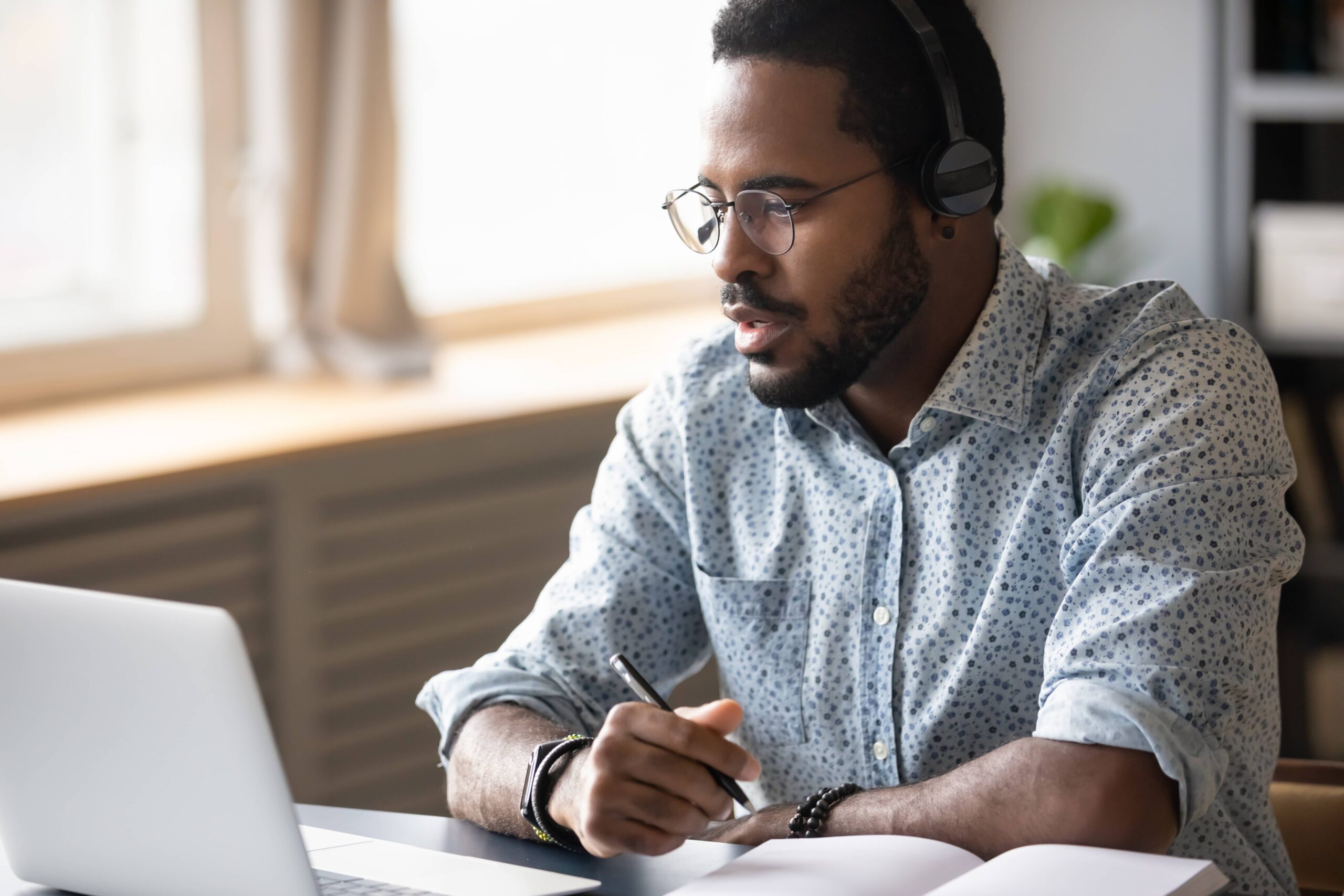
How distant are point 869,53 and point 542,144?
71.6 inches

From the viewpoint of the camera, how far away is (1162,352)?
1.27 m

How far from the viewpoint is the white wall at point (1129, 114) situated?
320 cm

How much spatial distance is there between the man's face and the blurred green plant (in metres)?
1.80

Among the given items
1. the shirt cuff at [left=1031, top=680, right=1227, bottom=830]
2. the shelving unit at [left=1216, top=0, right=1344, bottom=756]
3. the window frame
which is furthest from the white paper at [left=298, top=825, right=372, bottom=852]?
the shelving unit at [left=1216, top=0, right=1344, bottom=756]

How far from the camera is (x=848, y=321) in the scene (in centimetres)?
136

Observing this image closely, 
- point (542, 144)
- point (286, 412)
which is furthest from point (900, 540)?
point (542, 144)

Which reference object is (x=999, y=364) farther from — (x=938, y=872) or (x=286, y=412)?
(x=286, y=412)

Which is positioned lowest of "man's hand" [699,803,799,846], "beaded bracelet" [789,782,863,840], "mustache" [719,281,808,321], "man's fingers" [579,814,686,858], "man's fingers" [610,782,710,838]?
"man's hand" [699,803,799,846]

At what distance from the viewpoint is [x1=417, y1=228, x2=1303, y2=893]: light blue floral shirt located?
3.76ft

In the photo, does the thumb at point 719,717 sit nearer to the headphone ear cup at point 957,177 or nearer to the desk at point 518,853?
the desk at point 518,853

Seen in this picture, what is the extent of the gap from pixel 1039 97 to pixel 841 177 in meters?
2.25

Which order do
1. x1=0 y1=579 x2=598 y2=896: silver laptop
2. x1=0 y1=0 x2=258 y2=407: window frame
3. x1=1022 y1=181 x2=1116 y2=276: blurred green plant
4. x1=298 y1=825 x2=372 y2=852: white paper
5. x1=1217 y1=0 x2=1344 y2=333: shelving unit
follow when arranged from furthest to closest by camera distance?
x1=1022 y1=181 x2=1116 y2=276: blurred green plant → x1=1217 y1=0 x2=1344 y2=333: shelving unit → x1=0 y1=0 x2=258 y2=407: window frame → x1=298 y1=825 x2=372 y2=852: white paper → x1=0 y1=579 x2=598 y2=896: silver laptop

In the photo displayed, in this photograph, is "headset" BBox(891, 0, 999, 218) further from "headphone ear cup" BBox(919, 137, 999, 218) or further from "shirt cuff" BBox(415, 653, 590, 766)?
"shirt cuff" BBox(415, 653, 590, 766)

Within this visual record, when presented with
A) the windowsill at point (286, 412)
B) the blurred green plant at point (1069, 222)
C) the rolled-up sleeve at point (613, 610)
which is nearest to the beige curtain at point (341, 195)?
the windowsill at point (286, 412)
